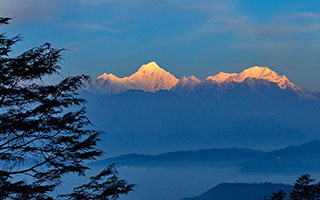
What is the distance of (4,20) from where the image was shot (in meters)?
18.8

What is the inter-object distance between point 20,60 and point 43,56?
942 mm

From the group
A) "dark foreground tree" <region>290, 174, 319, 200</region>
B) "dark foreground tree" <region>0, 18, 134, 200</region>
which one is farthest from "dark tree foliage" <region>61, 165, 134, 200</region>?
"dark foreground tree" <region>290, 174, 319, 200</region>

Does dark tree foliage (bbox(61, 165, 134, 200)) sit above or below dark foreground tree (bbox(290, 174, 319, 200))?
below

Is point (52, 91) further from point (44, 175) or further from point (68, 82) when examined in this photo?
point (44, 175)

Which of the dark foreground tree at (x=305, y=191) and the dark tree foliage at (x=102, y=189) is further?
the dark foreground tree at (x=305, y=191)

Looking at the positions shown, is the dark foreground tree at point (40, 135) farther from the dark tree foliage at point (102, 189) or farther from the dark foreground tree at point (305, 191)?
the dark foreground tree at point (305, 191)

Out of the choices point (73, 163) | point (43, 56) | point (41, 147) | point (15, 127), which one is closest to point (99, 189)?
point (73, 163)

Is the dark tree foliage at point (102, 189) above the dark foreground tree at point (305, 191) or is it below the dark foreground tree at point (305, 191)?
below

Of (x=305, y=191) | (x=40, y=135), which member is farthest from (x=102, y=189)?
(x=305, y=191)

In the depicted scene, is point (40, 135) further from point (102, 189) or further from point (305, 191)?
point (305, 191)

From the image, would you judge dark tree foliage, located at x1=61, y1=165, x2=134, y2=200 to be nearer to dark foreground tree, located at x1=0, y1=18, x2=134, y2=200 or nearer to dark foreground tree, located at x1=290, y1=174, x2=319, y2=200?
dark foreground tree, located at x1=0, y1=18, x2=134, y2=200

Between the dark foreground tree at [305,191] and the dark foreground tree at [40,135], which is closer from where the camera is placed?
the dark foreground tree at [40,135]

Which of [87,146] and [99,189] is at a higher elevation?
[87,146]

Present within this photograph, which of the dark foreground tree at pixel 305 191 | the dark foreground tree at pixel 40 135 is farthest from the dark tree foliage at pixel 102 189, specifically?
the dark foreground tree at pixel 305 191
